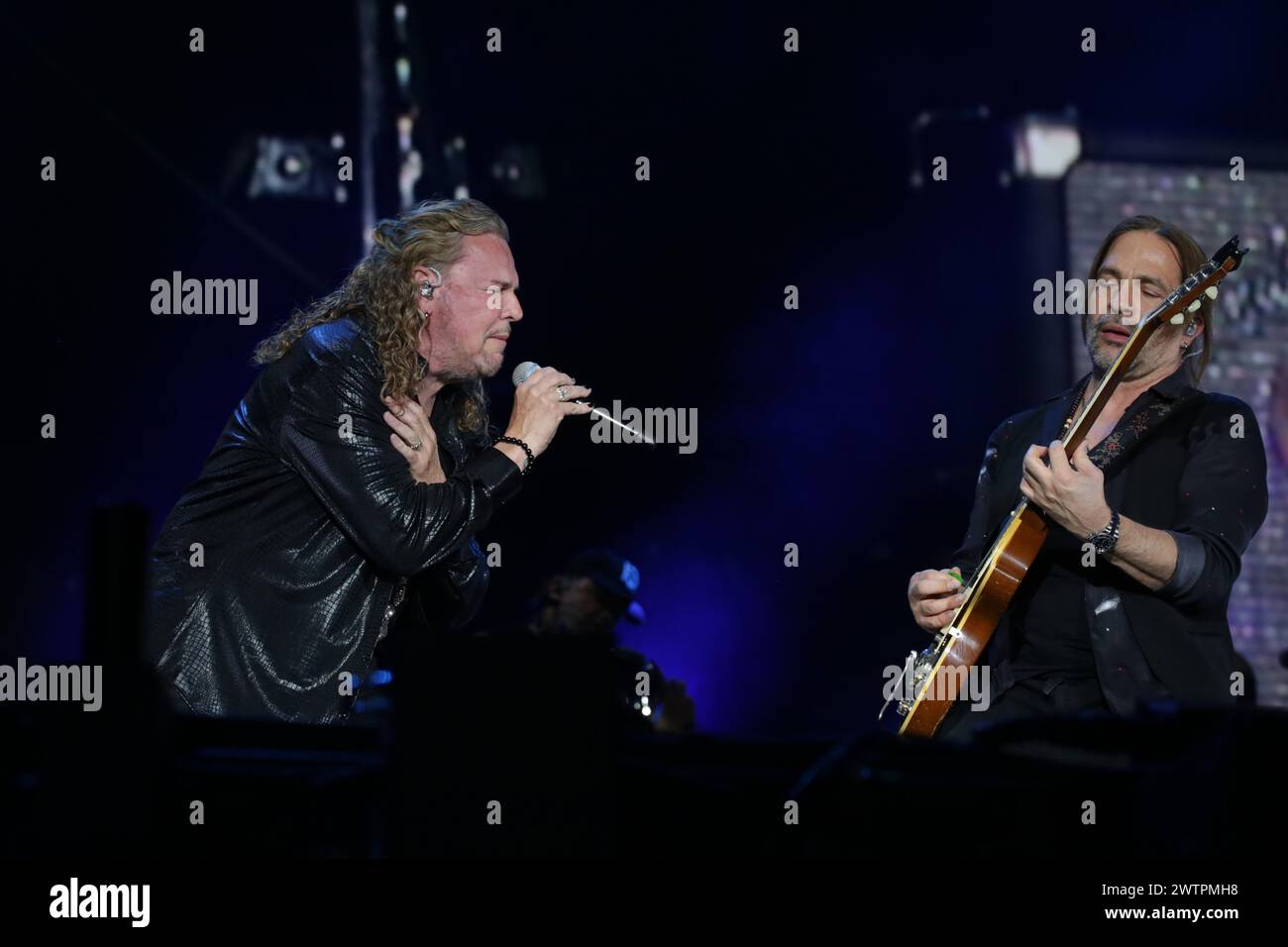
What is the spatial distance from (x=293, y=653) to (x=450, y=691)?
1343 mm

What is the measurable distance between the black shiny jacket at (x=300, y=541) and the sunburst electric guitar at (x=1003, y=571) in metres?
1.10

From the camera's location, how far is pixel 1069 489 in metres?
3.09

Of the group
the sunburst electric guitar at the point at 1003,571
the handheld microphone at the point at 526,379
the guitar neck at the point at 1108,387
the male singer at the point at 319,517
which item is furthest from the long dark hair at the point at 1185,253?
the male singer at the point at 319,517

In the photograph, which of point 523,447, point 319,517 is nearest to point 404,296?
point 523,447

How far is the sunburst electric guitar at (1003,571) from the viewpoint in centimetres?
327

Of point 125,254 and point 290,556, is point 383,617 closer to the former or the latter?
point 290,556

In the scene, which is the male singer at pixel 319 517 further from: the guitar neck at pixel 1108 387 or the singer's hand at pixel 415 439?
the guitar neck at pixel 1108 387

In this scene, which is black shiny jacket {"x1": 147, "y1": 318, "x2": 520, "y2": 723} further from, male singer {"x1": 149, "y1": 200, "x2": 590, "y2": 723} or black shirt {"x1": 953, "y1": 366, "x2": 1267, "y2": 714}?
black shirt {"x1": 953, "y1": 366, "x2": 1267, "y2": 714}

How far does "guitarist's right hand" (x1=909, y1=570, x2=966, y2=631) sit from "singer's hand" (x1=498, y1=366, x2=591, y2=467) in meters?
0.97

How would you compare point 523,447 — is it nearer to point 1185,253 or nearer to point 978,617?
point 978,617

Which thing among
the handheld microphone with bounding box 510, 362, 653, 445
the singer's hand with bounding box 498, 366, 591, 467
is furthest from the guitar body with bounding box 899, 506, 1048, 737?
the singer's hand with bounding box 498, 366, 591, 467

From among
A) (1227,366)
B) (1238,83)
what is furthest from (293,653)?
(1238,83)

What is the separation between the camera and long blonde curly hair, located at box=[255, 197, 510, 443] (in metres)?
3.34

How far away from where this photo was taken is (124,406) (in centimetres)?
559
